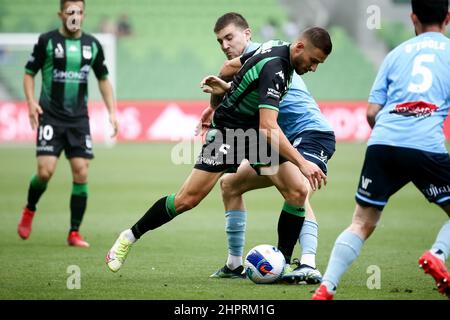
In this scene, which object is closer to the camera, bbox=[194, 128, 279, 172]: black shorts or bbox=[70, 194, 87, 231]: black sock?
bbox=[194, 128, 279, 172]: black shorts

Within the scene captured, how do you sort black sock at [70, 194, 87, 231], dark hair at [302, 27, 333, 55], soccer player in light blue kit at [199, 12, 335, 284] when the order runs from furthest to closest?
1. black sock at [70, 194, 87, 231]
2. soccer player in light blue kit at [199, 12, 335, 284]
3. dark hair at [302, 27, 333, 55]

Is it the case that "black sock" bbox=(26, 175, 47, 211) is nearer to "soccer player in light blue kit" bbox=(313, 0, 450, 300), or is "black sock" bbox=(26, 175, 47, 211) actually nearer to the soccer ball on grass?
the soccer ball on grass

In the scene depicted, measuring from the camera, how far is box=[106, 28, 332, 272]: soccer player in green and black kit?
6379 mm

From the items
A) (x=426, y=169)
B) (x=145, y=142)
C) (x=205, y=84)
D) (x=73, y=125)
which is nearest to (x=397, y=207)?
(x=73, y=125)

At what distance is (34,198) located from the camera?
32.2 ft

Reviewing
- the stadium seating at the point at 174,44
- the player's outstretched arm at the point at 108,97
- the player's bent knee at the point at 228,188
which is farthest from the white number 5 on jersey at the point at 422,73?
the stadium seating at the point at 174,44

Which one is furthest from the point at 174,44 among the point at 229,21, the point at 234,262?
the point at 234,262

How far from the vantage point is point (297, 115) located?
24.9ft

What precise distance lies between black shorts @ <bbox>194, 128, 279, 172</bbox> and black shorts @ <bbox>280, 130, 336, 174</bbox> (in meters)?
0.60

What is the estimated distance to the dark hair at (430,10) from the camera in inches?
223

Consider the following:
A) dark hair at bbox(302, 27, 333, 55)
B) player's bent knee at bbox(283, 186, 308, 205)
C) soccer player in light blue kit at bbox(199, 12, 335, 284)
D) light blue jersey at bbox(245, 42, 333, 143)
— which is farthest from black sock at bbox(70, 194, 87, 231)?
dark hair at bbox(302, 27, 333, 55)

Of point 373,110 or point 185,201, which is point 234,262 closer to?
point 185,201

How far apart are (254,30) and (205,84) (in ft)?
83.6
